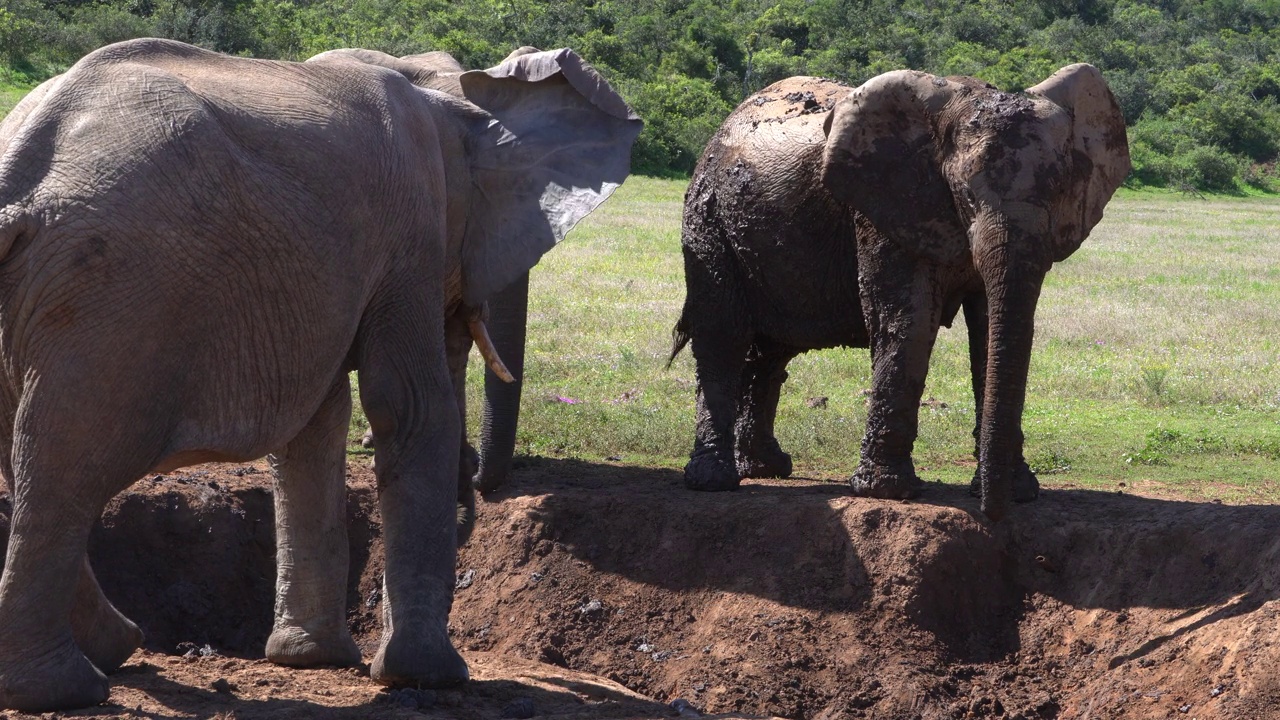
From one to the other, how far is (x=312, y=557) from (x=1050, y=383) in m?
7.40

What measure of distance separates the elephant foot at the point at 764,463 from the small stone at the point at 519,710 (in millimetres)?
3595

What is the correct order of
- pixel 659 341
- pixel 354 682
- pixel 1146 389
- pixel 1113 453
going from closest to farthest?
pixel 354 682 → pixel 1113 453 → pixel 1146 389 → pixel 659 341

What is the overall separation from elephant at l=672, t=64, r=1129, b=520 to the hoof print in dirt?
9.33ft

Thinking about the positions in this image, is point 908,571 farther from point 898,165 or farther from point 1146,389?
point 1146,389

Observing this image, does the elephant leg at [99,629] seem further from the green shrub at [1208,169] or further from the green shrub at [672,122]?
the green shrub at [1208,169]

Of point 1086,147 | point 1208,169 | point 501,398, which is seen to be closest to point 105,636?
point 501,398

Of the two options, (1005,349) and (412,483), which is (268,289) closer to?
(412,483)

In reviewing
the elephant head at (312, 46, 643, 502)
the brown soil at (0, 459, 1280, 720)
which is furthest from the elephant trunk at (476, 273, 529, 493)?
the elephant head at (312, 46, 643, 502)

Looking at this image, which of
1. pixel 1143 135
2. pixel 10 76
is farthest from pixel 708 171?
pixel 1143 135

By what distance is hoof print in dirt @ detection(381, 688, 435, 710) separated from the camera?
5296mm

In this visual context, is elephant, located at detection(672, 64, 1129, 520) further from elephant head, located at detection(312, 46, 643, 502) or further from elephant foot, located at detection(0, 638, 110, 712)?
elephant foot, located at detection(0, 638, 110, 712)

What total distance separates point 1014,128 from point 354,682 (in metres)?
3.81

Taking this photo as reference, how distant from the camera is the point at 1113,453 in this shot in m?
→ 9.75

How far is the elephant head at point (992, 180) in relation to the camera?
269 inches
